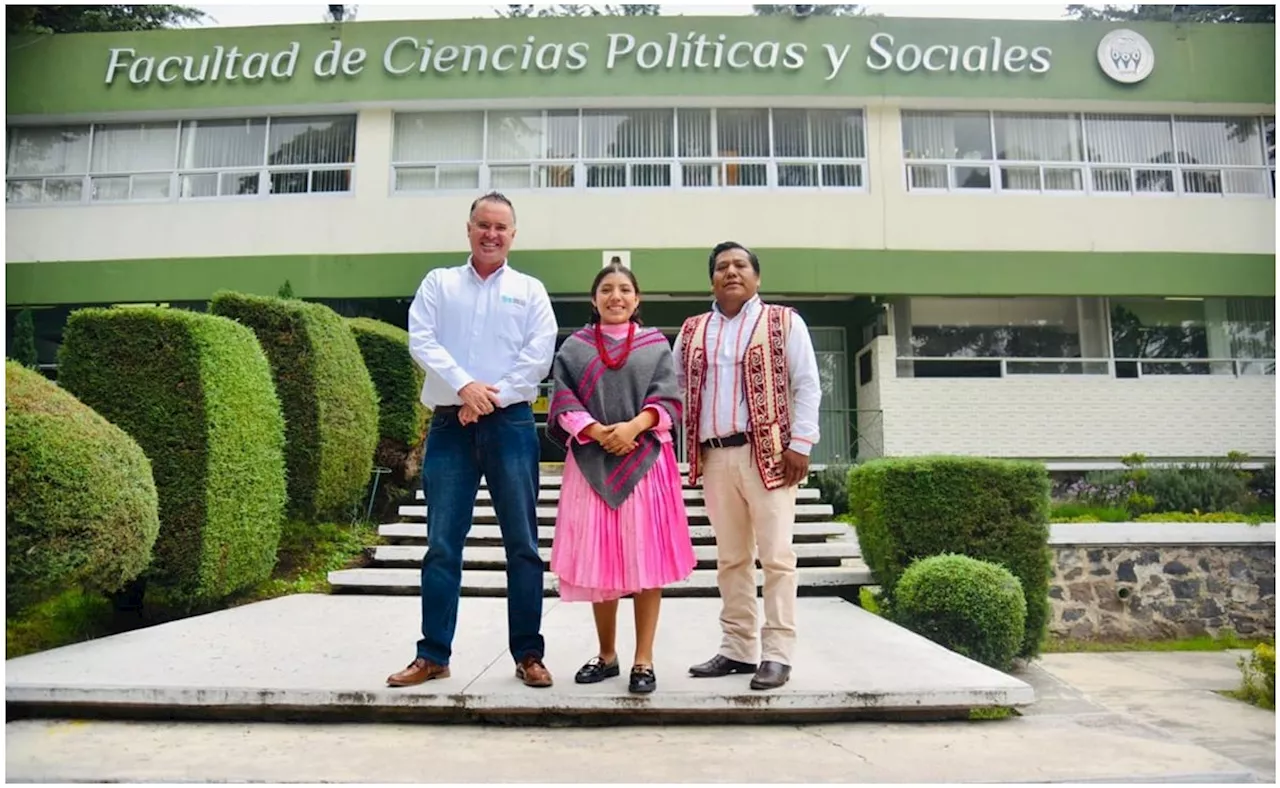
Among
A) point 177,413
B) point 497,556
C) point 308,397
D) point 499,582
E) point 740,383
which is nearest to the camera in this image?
point 740,383

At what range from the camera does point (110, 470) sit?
4168 mm

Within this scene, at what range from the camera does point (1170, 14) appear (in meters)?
12.4

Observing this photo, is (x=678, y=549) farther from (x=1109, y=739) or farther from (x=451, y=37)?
(x=451, y=37)

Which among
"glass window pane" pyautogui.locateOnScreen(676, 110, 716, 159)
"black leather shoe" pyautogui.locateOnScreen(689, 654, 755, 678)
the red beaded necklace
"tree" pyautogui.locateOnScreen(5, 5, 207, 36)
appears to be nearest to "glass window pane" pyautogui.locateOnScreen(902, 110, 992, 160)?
"glass window pane" pyautogui.locateOnScreen(676, 110, 716, 159)

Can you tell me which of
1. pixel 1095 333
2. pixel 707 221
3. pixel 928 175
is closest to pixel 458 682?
pixel 707 221

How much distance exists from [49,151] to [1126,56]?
16.1m

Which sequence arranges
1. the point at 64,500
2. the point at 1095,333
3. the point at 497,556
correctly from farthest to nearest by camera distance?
the point at 1095,333, the point at 497,556, the point at 64,500

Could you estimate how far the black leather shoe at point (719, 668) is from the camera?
363 centimetres

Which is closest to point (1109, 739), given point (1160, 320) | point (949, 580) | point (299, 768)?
point (949, 580)

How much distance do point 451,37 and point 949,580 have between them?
34.9 feet

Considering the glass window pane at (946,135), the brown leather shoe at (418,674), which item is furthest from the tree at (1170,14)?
the brown leather shoe at (418,674)

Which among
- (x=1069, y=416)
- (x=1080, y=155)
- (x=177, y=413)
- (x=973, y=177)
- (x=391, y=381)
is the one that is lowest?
(x=177, y=413)

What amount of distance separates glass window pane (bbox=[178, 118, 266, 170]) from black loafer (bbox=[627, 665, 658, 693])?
11810mm

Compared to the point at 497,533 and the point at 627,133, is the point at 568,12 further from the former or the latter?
the point at 497,533
